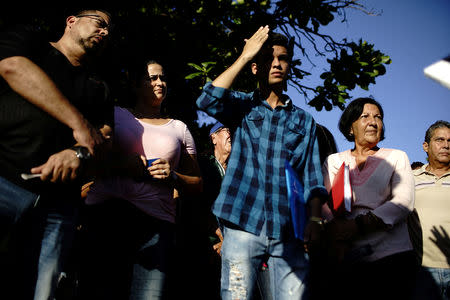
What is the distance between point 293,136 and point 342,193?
0.53 metres

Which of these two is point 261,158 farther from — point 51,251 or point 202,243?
point 202,243

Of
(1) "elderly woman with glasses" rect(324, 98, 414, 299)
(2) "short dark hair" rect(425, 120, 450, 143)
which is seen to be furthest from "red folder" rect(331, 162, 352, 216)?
(2) "short dark hair" rect(425, 120, 450, 143)

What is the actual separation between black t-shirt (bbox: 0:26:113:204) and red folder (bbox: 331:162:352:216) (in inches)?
65.9

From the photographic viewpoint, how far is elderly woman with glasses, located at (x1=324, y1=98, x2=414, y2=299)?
2.29 metres

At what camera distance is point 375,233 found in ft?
7.66

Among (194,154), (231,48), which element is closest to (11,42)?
(194,154)

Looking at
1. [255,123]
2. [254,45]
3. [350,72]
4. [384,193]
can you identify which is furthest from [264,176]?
[350,72]

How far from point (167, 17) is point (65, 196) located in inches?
172

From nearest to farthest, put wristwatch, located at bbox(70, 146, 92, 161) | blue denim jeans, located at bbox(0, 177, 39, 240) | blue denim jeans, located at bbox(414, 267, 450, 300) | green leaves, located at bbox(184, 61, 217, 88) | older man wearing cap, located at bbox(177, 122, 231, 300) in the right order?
blue denim jeans, located at bbox(0, 177, 39, 240) → wristwatch, located at bbox(70, 146, 92, 161) → blue denim jeans, located at bbox(414, 267, 450, 300) → older man wearing cap, located at bbox(177, 122, 231, 300) → green leaves, located at bbox(184, 61, 217, 88)

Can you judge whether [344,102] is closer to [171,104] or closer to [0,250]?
[171,104]

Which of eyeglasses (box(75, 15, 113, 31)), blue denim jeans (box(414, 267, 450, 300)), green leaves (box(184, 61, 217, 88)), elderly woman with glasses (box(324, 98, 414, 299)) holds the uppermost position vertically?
green leaves (box(184, 61, 217, 88))

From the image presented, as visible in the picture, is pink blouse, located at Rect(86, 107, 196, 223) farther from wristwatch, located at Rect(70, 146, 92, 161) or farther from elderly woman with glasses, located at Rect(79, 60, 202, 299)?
wristwatch, located at Rect(70, 146, 92, 161)

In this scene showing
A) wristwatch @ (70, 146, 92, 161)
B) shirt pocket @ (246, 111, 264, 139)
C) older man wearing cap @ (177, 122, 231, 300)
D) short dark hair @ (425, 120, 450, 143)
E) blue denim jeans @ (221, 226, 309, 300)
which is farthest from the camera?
short dark hair @ (425, 120, 450, 143)

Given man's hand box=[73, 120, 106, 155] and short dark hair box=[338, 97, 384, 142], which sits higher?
short dark hair box=[338, 97, 384, 142]
